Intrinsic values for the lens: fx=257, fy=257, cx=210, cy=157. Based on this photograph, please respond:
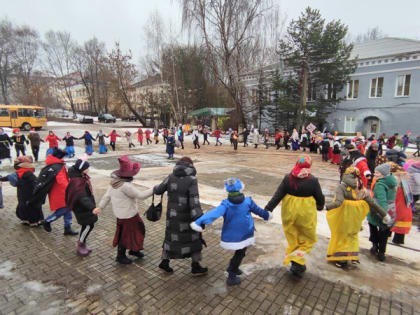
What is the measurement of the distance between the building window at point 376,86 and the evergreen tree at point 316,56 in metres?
2.28

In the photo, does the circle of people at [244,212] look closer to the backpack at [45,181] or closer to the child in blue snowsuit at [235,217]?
the child in blue snowsuit at [235,217]

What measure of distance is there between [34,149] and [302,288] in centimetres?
1439

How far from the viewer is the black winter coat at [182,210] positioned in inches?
131

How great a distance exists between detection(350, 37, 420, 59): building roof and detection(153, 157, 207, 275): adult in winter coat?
26.7 metres

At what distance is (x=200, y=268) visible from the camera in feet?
12.1

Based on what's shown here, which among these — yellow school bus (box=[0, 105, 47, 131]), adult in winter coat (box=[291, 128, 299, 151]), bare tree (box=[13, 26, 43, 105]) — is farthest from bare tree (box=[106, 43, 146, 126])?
adult in winter coat (box=[291, 128, 299, 151])

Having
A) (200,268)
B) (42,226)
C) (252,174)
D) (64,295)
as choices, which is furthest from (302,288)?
(252,174)

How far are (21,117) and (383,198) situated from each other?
35.1 metres

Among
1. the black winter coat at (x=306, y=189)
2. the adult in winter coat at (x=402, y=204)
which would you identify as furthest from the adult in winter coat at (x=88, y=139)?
the adult in winter coat at (x=402, y=204)

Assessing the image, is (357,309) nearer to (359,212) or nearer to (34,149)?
(359,212)

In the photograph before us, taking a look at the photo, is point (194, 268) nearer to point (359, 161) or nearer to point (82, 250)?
point (82, 250)

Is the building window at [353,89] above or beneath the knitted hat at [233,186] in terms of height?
A: above

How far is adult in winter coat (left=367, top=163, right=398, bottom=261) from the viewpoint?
4.03 metres

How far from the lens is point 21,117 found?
29.1 meters
